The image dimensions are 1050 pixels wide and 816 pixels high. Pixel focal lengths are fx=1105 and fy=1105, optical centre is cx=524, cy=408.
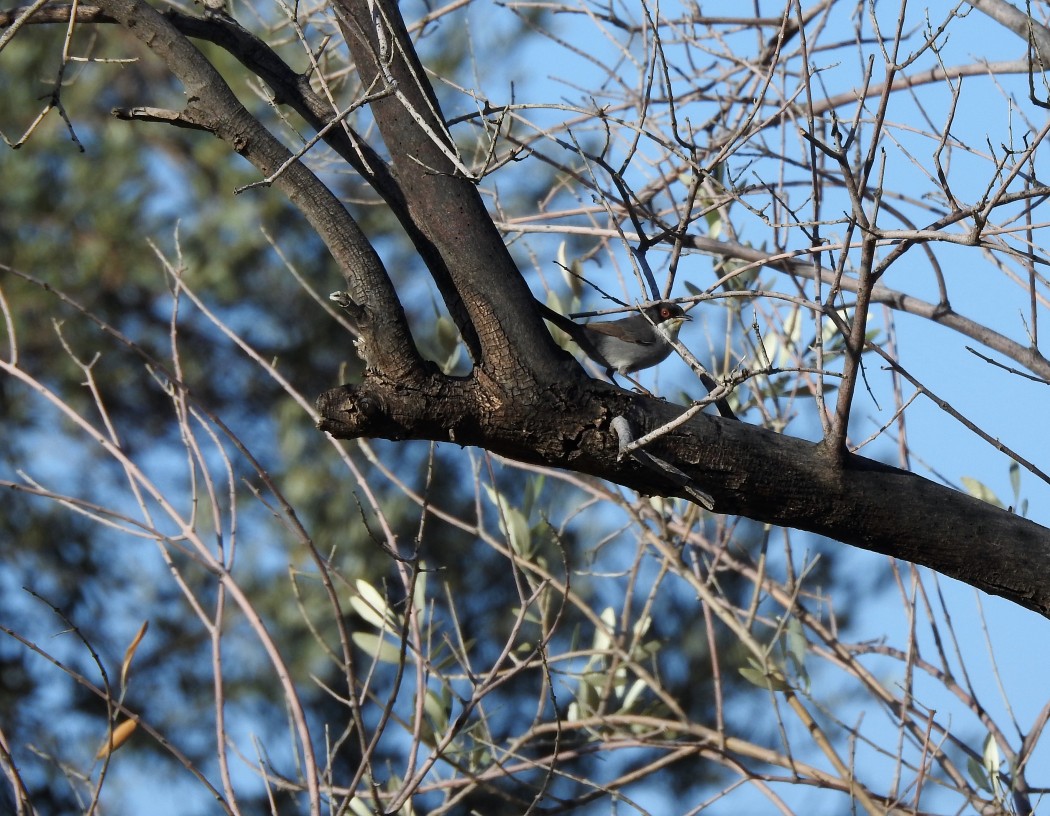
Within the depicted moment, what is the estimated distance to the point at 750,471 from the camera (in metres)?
1.60


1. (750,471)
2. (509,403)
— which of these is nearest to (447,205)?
(509,403)

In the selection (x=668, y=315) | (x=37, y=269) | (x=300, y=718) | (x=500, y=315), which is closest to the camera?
(x=500, y=315)

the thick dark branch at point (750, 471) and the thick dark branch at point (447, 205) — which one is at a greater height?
the thick dark branch at point (447, 205)

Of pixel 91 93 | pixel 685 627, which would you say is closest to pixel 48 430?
pixel 91 93

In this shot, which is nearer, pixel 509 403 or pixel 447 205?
pixel 509 403

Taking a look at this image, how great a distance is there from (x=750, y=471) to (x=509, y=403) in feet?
1.20

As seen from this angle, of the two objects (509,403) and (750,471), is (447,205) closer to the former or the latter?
(509,403)

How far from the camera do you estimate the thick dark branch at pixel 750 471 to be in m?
1.53

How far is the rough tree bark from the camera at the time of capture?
152 centimetres

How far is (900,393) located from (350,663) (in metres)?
Result: 1.50

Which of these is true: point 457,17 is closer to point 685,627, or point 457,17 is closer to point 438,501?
point 438,501

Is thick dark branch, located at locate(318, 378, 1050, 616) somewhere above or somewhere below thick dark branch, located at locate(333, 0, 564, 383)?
below

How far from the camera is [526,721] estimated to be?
17.2 feet

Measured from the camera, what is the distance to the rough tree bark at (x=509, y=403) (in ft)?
4.99
